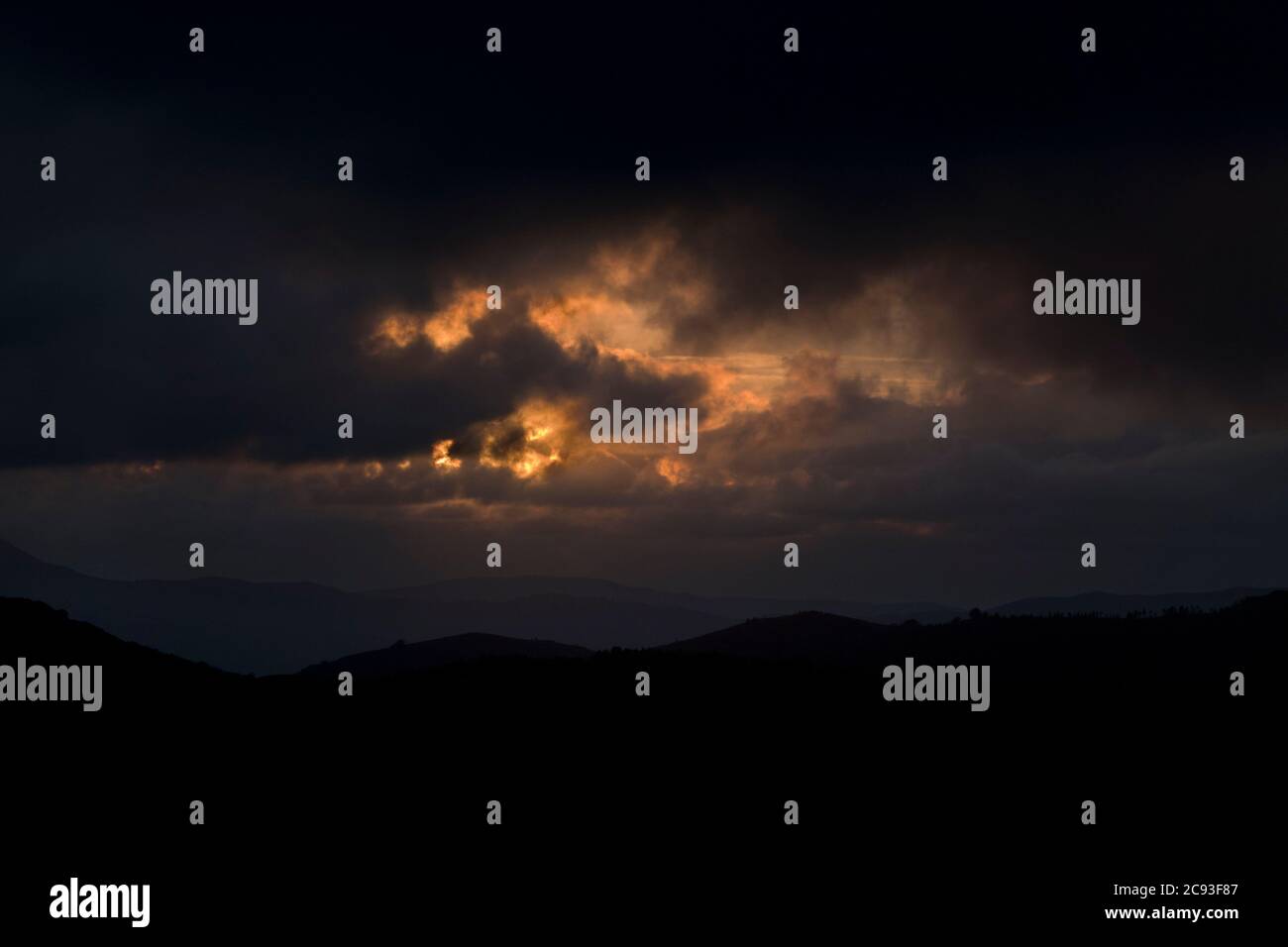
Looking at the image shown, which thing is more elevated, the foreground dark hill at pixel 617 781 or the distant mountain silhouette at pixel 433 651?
the distant mountain silhouette at pixel 433 651

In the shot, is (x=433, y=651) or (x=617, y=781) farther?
(x=433, y=651)

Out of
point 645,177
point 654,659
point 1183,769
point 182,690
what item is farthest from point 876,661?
point 182,690

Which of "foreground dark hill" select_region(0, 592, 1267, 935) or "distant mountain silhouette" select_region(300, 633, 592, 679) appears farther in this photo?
"distant mountain silhouette" select_region(300, 633, 592, 679)

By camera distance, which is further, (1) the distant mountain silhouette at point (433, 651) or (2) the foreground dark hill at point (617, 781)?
(1) the distant mountain silhouette at point (433, 651)

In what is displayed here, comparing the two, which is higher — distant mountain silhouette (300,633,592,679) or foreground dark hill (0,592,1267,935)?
distant mountain silhouette (300,633,592,679)

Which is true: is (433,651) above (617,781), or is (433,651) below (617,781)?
above
